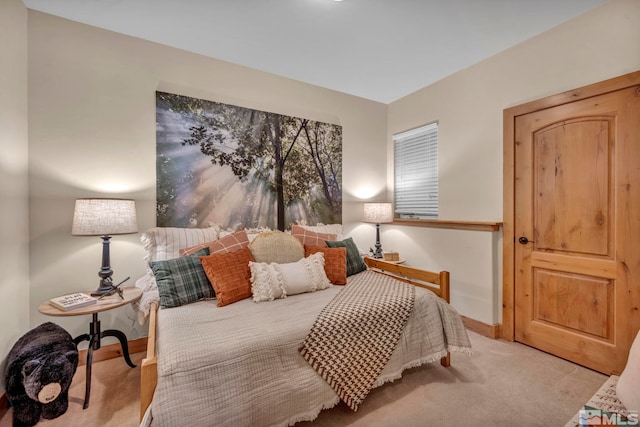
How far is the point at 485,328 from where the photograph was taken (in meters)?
2.61

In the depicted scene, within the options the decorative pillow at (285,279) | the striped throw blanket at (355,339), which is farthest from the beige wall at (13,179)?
the striped throw blanket at (355,339)

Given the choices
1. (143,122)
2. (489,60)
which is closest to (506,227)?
(489,60)

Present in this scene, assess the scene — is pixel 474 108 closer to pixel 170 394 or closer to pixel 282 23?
pixel 282 23

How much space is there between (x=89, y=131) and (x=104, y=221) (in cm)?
81

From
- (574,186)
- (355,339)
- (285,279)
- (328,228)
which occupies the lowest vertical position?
(355,339)

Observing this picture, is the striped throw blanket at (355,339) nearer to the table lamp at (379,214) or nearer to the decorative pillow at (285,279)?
the decorative pillow at (285,279)

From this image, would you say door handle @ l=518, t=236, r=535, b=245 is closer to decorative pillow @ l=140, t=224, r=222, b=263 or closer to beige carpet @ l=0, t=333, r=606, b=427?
beige carpet @ l=0, t=333, r=606, b=427

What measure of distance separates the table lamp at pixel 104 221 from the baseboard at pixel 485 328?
3060 mm

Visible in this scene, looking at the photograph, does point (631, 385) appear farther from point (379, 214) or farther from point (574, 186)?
point (379, 214)

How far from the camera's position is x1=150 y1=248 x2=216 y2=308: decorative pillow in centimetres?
181

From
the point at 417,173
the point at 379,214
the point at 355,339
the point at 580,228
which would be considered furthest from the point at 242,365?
the point at 417,173

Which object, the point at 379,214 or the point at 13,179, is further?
the point at 379,214

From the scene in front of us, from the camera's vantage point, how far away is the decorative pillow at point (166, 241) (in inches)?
88.2

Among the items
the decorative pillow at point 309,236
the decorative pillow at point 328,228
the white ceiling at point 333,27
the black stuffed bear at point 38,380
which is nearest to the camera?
the black stuffed bear at point 38,380
